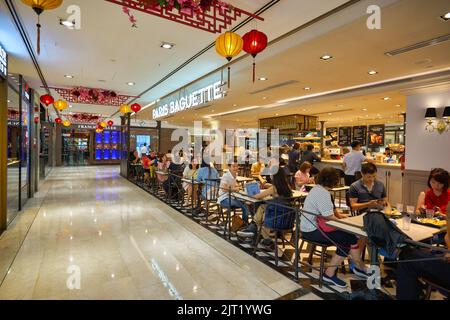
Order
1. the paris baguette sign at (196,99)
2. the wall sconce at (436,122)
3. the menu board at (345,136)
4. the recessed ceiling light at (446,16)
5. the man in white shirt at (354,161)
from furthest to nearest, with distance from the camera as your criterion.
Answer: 1. the menu board at (345,136)
2. the man in white shirt at (354,161)
3. the paris baguette sign at (196,99)
4. the wall sconce at (436,122)
5. the recessed ceiling light at (446,16)

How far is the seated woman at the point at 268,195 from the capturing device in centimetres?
356

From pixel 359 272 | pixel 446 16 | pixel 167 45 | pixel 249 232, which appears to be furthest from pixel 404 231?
pixel 167 45

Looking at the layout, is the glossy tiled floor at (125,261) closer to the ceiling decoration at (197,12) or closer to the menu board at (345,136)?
the ceiling decoration at (197,12)

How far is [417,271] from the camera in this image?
2125 millimetres

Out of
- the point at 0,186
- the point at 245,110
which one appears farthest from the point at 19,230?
the point at 245,110

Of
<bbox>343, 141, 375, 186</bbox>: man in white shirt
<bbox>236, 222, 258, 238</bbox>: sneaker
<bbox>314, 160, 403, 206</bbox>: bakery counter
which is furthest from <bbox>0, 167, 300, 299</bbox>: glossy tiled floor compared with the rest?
<bbox>314, 160, 403, 206</bbox>: bakery counter

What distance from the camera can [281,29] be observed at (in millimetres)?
3973

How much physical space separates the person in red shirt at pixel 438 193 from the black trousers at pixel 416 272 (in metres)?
1.07

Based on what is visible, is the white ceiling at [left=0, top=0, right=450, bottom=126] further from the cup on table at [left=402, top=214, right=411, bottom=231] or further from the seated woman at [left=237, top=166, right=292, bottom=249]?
the cup on table at [left=402, top=214, right=411, bottom=231]

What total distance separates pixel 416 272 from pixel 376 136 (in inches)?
448

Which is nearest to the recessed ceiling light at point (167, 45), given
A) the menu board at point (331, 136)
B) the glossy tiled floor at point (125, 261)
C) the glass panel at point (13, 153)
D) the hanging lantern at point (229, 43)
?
the hanging lantern at point (229, 43)
